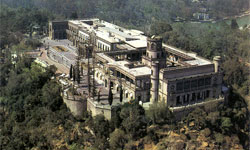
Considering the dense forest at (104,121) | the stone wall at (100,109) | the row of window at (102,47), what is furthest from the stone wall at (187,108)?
the row of window at (102,47)

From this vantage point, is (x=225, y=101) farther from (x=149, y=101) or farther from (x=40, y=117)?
(x=40, y=117)

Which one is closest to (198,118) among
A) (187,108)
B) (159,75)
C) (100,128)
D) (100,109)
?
(187,108)

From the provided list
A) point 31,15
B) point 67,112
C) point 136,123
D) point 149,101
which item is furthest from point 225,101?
point 31,15

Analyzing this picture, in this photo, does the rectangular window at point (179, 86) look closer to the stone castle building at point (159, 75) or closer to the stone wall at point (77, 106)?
the stone castle building at point (159, 75)

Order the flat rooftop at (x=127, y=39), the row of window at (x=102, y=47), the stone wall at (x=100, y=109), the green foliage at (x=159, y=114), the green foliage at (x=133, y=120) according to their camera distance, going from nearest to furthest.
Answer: the green foliage at (x=133, y=120) < the green foliage at (x=159, y=114) < the stone wall at (x=100, y=109) < the flat rooftop at (x=127, y=39) < the row of window at (x=102, y=47)

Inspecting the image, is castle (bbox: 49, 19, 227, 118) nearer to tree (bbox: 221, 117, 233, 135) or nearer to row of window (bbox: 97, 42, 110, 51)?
tree (bbox: 221, 117, 233, 135)

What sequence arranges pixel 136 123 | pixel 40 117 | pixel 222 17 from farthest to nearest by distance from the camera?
pixel 222 17, pixel 40 117, pixel 136 123

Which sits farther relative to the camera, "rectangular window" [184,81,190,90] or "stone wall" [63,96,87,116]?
"stone wall" [63,96,87,116]

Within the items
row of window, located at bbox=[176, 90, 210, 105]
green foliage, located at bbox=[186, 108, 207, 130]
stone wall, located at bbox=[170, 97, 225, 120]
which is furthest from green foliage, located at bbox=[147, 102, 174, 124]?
row of window, located at bbox=[176, 90, 210, 105]
